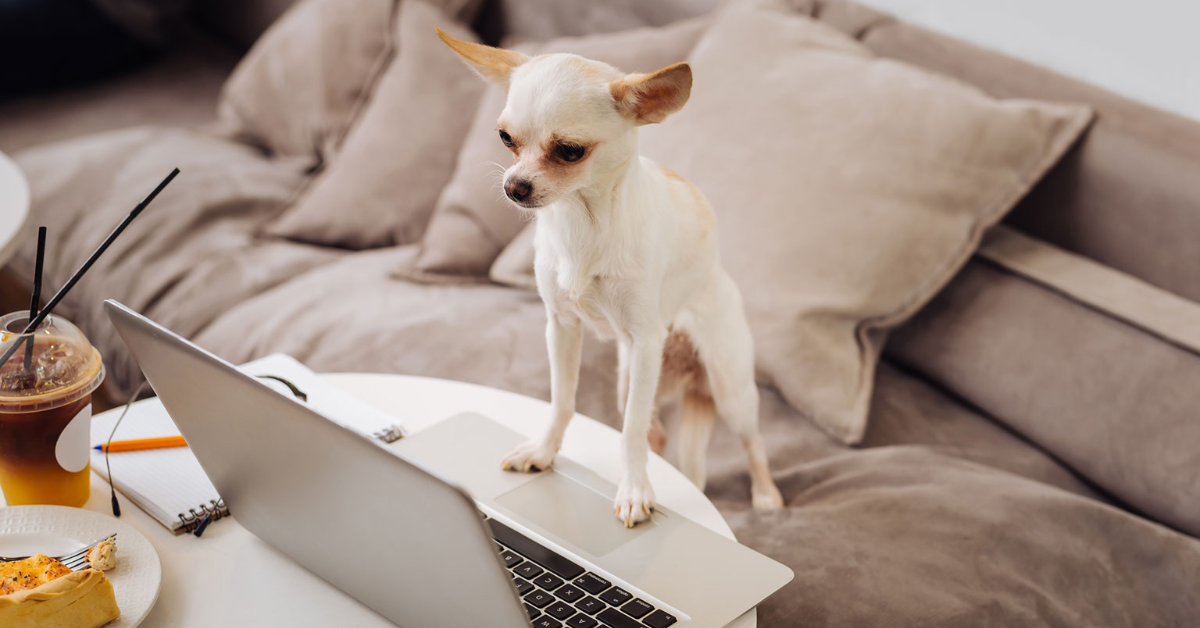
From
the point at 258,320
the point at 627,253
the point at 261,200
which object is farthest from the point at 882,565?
the point at 261,200

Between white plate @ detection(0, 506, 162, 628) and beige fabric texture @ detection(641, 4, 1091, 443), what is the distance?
2.85 ft

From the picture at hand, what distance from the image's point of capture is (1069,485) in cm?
127

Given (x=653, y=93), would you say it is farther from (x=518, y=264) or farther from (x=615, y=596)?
(x=518, y=264)

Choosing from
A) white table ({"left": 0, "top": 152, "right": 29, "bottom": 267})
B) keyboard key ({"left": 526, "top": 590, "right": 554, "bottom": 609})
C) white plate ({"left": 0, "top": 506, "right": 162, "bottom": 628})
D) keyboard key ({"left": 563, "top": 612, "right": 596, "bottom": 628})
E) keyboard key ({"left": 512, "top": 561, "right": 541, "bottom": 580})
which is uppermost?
white plate ({"left": 0, "top": 506, "right": 162, "bottom": 628})

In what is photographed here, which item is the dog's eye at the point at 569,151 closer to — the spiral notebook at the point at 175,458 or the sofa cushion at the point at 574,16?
the spiral notebook at the point at 175,458

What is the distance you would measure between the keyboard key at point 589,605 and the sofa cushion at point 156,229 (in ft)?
3.70

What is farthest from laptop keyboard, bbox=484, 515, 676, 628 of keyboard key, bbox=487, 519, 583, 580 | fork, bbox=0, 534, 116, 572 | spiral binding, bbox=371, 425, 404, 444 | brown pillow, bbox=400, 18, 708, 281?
brown pillow, bbox=400, 18, 708, 281

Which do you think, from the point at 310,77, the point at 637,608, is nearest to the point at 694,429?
the point at 637,608

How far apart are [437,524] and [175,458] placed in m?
0.48

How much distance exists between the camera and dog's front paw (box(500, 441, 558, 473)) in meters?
0.90

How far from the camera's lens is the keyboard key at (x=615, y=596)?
73 cm

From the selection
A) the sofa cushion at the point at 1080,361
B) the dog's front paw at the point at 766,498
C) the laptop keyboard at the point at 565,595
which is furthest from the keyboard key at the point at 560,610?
the sofa cushion at the point at 1080,361

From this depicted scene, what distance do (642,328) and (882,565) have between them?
1.45 ft

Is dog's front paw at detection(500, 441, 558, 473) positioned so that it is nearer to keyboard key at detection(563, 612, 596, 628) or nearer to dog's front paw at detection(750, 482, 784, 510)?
keyboard key at detection(563, 612, 596, 628)
